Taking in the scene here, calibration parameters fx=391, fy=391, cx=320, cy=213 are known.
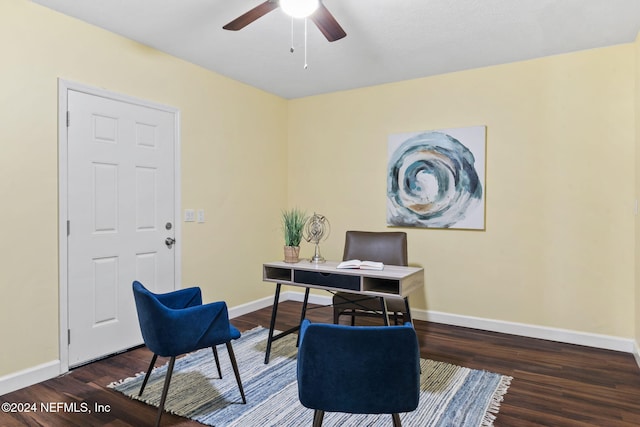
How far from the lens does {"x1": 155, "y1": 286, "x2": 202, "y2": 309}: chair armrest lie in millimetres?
2316

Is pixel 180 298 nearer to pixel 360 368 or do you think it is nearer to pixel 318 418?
pixel 318 418

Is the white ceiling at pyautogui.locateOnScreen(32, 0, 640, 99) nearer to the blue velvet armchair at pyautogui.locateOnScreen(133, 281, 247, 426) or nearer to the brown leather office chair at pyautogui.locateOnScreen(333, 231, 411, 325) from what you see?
the brown leather office chair at pyautogui.locateOnScreen(333, 231, 411, 325)

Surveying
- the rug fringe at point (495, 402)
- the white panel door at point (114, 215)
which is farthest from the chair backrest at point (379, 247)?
the white panel door at point (114, 215)

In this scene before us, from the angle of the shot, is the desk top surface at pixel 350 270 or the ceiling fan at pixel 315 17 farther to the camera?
the desk top surface at pixel 350 270

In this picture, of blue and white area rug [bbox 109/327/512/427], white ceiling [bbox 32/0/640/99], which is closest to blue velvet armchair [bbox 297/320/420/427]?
blue and white area rug [bbox 109/327/512/427]

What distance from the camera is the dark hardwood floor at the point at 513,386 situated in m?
2.10

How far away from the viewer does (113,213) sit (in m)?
2.96

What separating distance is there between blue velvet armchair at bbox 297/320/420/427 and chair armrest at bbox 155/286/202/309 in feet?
4.04

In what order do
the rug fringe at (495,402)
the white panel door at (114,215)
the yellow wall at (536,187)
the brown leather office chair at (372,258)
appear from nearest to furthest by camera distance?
the rug fringe at (495,402), the white panel door at (114,215), the brown leather office chair at (372,258), the yellow wall at (536,187)

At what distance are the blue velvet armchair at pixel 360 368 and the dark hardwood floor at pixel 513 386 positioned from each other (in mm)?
1049

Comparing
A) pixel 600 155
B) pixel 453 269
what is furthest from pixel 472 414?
pixel 600 155

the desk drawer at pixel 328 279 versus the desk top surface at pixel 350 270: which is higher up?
the desk top surface at pixel 350 270

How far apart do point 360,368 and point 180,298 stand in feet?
4.67

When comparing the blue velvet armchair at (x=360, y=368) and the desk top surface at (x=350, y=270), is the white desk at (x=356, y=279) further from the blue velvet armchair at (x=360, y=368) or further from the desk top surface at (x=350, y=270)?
the blue velvet armchair at (x=360, y=368)
